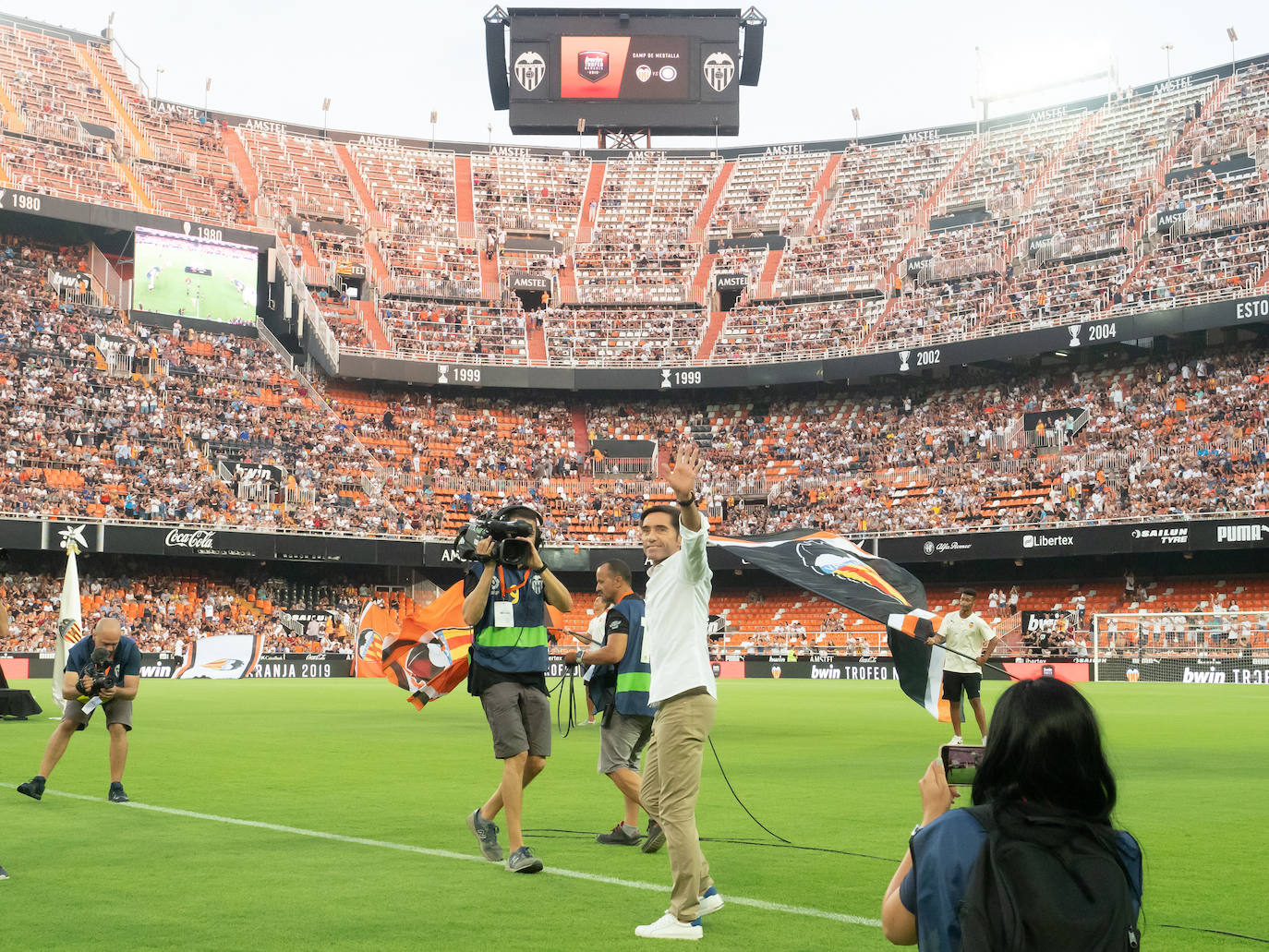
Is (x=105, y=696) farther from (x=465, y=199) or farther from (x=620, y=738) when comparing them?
(x=465, y=199)

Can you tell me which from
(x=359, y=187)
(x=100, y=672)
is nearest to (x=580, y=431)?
(x=359, y=187)

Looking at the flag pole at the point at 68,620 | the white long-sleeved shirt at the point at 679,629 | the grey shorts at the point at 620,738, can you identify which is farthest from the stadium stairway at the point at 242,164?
the white long-sleeved shirt at the point at 679,629

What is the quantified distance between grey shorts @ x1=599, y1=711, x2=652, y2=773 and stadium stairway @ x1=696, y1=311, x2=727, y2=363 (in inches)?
1975

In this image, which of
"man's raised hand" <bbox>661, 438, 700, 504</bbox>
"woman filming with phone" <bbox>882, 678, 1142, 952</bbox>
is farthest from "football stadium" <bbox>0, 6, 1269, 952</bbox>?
"woman filming with phone" <bbox>882, 678, 1142, 952</bbox>

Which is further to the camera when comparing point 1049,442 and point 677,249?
point 677,249

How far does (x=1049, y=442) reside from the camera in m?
52.8

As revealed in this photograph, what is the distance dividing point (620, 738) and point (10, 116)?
184ft

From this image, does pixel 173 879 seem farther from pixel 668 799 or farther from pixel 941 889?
pixel 941 889

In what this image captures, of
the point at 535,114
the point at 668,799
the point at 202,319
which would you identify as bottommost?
the point at 668,799

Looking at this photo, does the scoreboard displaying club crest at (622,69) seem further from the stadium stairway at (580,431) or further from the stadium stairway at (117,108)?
the stadium stairway at (117,108)

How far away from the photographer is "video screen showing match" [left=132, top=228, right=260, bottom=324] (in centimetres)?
5603

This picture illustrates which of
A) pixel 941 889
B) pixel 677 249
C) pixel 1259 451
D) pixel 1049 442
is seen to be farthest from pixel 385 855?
pixel 677 249

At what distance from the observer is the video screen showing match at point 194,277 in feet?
184

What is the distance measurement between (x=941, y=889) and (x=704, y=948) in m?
3.86
